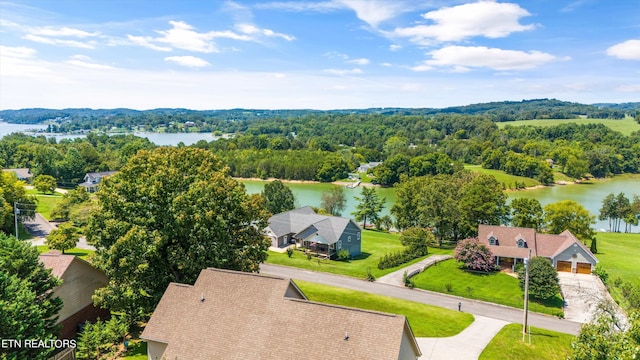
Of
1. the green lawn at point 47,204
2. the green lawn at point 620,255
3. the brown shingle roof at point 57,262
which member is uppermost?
the brown shingle roof at point 57,262

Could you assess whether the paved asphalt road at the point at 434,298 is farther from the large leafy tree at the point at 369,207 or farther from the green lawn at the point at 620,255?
the large leafy tree at the point at 369,207

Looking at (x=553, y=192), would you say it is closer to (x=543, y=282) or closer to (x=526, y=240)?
(x=526, y=240)

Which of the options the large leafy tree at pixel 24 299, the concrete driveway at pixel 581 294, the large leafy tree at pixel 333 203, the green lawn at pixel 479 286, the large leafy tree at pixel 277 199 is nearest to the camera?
the large leafy tree at pixel 24 299

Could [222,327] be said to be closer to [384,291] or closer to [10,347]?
[10,347]

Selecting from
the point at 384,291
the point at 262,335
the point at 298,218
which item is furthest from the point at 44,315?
the point at 298,218

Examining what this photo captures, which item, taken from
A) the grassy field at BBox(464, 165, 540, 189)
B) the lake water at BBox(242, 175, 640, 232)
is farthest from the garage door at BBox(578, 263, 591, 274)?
the grassy field at BBox(464, 165, 540, 189)

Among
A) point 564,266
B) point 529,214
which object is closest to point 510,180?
point 529,214

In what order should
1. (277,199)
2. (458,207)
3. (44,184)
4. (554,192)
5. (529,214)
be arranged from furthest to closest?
(554,192) < (44,184) < (277,199) < (529,214) < (458,207)

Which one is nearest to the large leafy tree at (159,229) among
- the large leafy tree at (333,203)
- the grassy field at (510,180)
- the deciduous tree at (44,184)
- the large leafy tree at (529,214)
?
the large leafy tree at (529,214)
